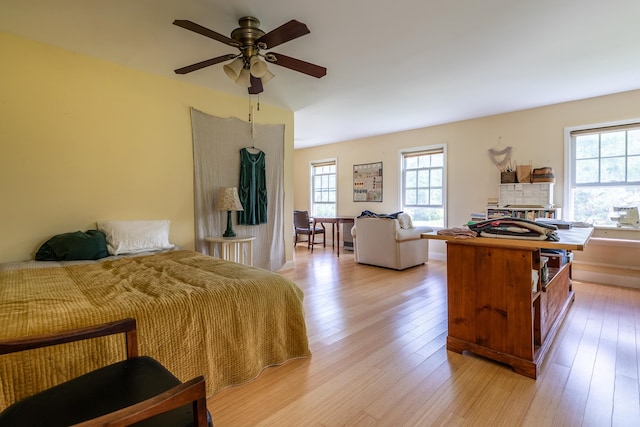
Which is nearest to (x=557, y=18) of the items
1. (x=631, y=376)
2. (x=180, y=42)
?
(x=631, y=376)

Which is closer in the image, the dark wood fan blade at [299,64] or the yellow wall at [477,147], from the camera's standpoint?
the dark wood fan blade at [299,64]

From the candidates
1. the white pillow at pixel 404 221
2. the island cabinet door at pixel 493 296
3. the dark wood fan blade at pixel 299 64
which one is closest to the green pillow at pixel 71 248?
the dark wood fan blade at pixel 299 64

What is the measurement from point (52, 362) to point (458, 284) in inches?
87.9

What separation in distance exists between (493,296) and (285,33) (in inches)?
85.9

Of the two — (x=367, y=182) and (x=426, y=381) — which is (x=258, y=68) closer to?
(x=426, y=381)

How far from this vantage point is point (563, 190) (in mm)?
4352

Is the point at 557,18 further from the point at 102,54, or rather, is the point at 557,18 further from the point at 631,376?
the point at 102,54

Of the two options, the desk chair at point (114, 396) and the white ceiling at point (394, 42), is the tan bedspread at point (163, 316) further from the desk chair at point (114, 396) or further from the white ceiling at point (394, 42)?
the white ceiling at point (394, 42)

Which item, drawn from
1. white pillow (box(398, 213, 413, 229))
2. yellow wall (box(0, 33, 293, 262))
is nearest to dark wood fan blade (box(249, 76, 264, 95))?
yellow wall (box(0, 33, 293, 262))

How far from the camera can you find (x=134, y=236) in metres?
2.99

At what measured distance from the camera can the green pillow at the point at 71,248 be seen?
2.59 meters

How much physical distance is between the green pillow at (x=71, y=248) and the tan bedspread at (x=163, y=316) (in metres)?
0.30

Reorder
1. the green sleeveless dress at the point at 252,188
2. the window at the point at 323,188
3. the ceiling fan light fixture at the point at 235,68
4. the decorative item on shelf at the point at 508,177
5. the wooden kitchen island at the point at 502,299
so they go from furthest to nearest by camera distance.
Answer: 1. the window at the point at 323,188
2. the decorative item on shelf at the point at 508,177
3. the green sleeveless dress at the point at 252,188
4. the ceiling fan light fixture at the point at 235,68
5. the wooden kitchen island at the point at 502,299

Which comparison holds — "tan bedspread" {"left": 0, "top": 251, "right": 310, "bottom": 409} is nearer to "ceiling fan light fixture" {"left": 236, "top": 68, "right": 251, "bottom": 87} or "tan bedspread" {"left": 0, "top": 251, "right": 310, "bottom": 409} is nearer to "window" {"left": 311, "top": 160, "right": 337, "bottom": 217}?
"ceiling fan light fixture" {"left": 236, "top": 68, "right": 251, "bottom": 87}
